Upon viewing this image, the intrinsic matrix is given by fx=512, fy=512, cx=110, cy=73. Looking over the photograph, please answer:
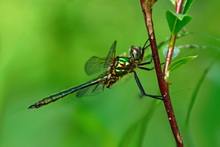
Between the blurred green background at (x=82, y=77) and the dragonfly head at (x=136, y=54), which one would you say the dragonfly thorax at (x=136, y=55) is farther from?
the blurred green background at (x=82, y=77)

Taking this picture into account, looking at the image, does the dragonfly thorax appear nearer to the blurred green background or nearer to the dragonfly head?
the dragonfly head

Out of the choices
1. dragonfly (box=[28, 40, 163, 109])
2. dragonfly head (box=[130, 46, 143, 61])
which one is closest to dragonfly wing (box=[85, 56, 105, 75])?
dragonfly (box=[28, 40, 163, 109])

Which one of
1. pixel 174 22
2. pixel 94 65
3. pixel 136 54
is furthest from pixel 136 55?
pixel 174 22

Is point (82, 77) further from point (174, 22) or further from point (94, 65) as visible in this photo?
point (174, 22)

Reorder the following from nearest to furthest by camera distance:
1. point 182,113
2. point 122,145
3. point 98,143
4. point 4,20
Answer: point 122,145 < point 98,143 < point 182,113 < point 4,20

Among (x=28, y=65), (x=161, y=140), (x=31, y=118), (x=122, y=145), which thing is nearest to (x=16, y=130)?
(x=31, y=118)

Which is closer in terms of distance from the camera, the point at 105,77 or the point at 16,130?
the point at 105,77

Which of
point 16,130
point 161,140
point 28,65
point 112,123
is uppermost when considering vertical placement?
point 28,65

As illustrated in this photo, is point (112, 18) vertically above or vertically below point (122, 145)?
above

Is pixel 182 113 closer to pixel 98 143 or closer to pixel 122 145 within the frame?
pixel 98 143
